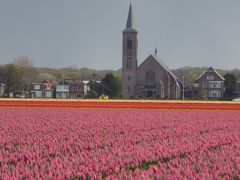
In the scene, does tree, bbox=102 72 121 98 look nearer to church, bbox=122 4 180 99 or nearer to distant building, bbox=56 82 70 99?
church, bbox=122 4 180 99

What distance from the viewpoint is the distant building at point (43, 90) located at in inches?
4924

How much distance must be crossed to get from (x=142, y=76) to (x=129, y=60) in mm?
5113

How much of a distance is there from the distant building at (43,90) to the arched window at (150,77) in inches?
1183

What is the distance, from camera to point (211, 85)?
114938 mm

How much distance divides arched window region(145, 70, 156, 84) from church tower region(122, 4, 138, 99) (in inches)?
125

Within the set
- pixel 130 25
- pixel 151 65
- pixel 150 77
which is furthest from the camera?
pixel 130 25

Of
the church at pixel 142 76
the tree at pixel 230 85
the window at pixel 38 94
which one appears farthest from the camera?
the window at pixel 38 94

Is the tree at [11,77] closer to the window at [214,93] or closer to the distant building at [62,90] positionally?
the distant building at [62,90]

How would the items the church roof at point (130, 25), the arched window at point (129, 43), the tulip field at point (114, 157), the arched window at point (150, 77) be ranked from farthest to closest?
the church roof at point (130, 25) → the arched window at point (129, 43) → the arched window at point (150, 77) → the tulip field at point (114, 157)

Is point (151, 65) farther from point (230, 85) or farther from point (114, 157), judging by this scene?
point (114, 157)

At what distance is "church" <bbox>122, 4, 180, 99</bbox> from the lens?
4355 inches

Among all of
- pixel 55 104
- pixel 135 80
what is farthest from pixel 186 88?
pixel 55 104

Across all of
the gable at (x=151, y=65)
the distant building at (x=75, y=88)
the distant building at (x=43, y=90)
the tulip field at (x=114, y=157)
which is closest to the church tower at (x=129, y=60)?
the gable at (x=151, y=65)

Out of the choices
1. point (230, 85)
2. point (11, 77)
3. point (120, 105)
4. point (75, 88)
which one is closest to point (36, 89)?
point (75, 88)
